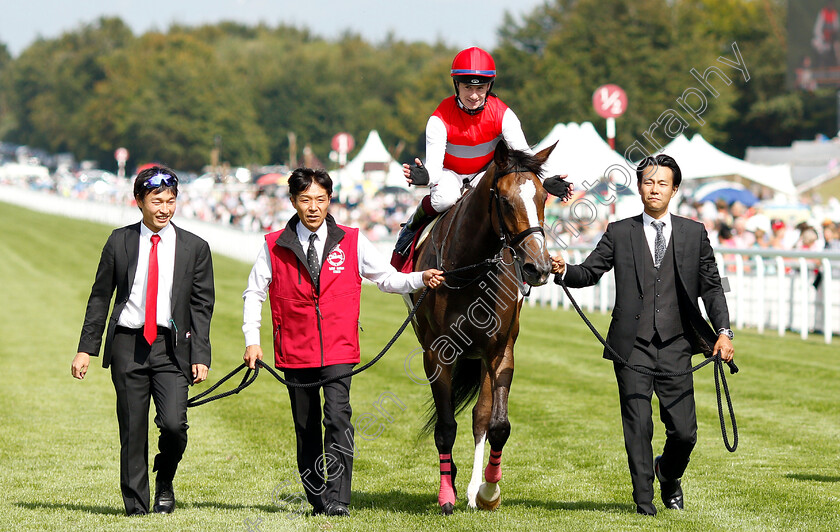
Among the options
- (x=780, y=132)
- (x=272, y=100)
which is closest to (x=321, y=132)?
(x=272, y=100)

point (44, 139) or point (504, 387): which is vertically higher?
point (44, 139)

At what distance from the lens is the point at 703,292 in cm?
541

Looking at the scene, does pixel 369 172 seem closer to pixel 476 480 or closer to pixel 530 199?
pixel 476 480

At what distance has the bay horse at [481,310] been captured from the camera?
539cm

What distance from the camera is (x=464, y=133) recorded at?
618 centimetres

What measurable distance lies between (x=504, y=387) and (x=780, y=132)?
5376cm

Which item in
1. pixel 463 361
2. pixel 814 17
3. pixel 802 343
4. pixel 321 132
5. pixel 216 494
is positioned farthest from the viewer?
pixel 321 132

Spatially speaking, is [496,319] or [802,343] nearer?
[496,319]

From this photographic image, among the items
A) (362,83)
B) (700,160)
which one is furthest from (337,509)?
(362,83)

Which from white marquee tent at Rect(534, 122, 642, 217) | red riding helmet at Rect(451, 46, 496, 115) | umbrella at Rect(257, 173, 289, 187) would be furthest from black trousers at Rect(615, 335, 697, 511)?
umbrella at Rect(257, 173, 289, 187)

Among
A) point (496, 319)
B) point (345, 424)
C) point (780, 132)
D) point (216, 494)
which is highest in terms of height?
point (780, 132)

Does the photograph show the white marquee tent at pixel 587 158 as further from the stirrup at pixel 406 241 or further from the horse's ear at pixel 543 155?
the horse's ear at pixel 543 155

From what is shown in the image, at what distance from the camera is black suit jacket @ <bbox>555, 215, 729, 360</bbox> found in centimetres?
535

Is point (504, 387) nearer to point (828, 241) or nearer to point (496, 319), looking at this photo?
→ point (496, 319)
